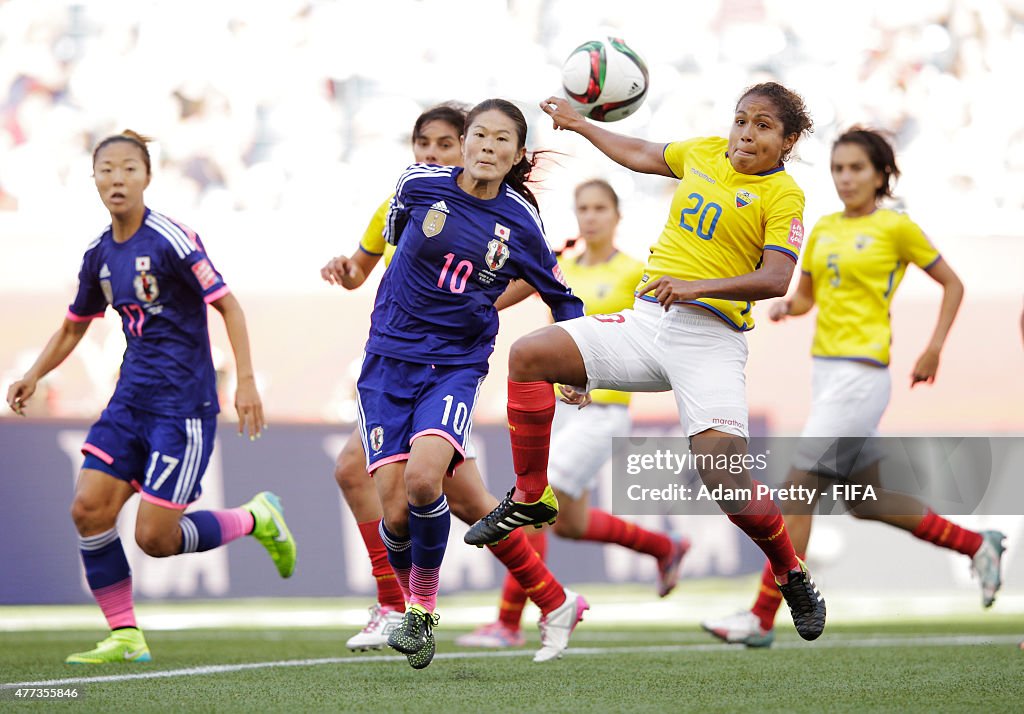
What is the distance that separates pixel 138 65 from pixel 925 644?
29.7ft

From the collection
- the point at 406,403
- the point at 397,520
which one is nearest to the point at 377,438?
the point at 406,403

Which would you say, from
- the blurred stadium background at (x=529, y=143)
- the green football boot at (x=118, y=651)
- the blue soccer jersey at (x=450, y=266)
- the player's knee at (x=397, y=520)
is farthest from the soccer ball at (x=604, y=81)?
the blurred stadium background at (x=529, y=143)

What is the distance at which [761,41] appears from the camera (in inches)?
520

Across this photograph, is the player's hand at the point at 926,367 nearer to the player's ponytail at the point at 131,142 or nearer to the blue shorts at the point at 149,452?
the blue shorts at the point at 149,452

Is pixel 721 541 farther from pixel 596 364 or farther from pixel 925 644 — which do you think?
pixel 596 364

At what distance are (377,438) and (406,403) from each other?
17 centimetres

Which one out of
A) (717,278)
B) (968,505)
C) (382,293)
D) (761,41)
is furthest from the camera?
(761,41)

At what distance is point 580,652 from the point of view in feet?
19.9

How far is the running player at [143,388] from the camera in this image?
5578 mm

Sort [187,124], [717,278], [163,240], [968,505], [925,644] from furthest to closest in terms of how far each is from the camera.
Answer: [187,124] → [968,505] → [925,644] → [163,240] → [717,278]

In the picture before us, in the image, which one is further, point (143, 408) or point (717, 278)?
point (143, 408)

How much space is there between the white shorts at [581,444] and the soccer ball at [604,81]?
2077 mm

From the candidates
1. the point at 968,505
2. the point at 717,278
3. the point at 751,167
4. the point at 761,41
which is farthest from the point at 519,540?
the point at 761,41

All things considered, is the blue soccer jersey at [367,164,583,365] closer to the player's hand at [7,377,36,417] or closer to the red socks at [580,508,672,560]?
the player's hand at [7,377,36,417]
